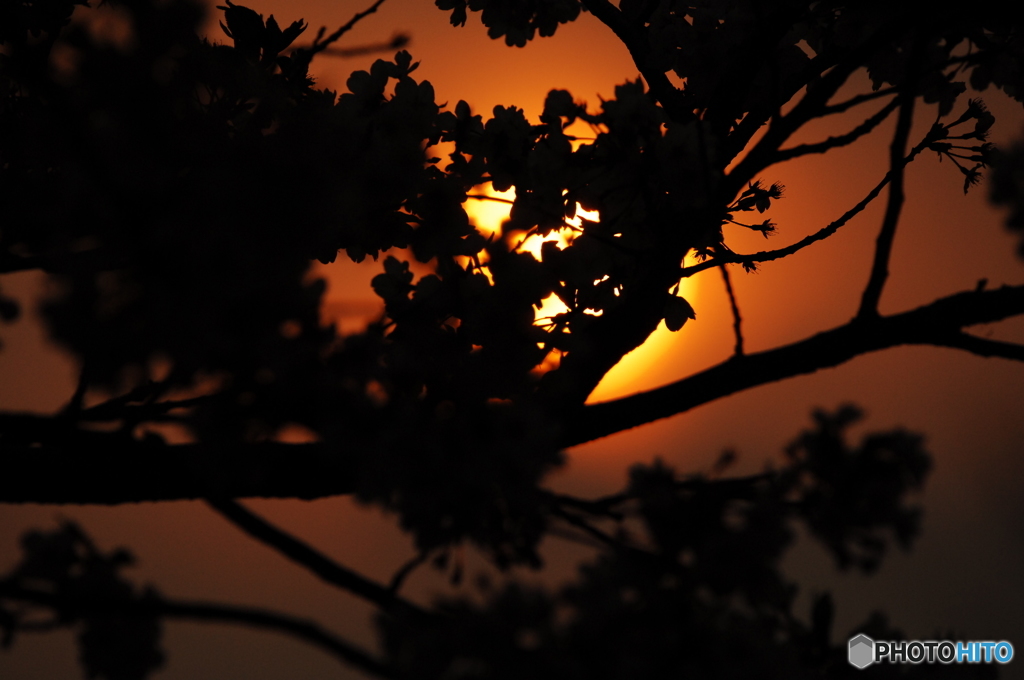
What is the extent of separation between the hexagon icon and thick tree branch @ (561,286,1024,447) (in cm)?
96

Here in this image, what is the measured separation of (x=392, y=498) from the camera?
68.6 inches

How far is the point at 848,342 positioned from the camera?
2.55 metres

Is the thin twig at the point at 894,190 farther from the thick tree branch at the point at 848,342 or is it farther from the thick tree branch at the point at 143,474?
the thick tree branch at the point at 143,474

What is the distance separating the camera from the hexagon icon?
2494 mm

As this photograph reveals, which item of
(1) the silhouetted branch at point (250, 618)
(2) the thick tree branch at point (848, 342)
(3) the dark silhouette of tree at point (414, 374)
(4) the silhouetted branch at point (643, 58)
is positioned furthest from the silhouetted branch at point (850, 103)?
(1) the silhouetted branch at point (250, 618)

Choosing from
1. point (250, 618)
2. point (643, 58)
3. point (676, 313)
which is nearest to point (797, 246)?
point (676, 313)

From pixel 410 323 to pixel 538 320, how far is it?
73cm

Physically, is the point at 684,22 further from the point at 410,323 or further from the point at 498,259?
the point at 498,259

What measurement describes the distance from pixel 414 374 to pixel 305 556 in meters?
0.68

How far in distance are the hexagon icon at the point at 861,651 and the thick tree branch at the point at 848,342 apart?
965mm

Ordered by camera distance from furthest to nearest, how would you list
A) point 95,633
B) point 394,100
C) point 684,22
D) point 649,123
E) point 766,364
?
point 684,22 < point 394,100 < point 649,123 < point 766,364 < point 95,633

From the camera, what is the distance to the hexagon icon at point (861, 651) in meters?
2.49

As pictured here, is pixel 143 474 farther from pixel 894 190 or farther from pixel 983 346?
pixel 983 346

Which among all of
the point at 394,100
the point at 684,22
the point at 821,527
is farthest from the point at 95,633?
the point at 684,22
